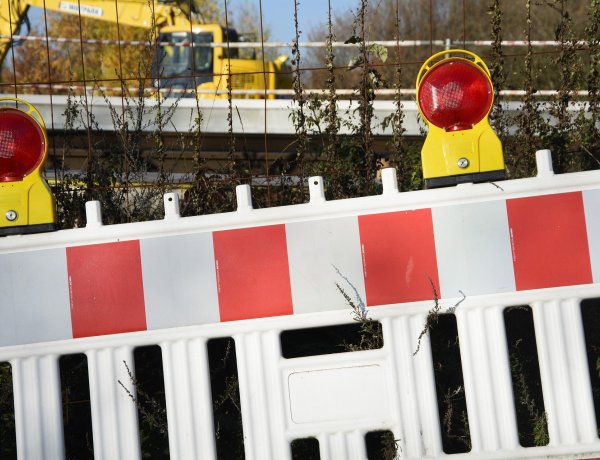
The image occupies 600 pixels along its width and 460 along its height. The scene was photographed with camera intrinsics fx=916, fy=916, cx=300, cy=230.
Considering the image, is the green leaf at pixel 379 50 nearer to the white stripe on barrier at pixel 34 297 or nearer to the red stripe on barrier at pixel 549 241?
the red stripe on barrier at pixel 549 241

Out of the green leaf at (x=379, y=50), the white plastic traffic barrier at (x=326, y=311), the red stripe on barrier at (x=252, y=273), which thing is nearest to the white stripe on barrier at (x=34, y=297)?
the white plastic traffic barrier at (x=326, y=311)

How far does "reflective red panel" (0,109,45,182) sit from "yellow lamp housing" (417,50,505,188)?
122cm

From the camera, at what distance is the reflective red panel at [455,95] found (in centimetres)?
275

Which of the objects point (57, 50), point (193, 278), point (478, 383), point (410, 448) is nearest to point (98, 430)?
point (193, 278)

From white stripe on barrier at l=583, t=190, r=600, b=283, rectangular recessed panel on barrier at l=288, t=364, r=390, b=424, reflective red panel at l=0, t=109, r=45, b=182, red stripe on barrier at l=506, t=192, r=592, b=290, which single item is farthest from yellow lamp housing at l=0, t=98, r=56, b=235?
white stripe on barrier at l=583, t=190, r=600, b=283

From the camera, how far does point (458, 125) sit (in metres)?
2.77

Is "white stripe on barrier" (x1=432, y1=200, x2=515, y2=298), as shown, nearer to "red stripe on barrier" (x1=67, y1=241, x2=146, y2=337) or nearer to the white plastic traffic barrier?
the white plastic traffic barrier

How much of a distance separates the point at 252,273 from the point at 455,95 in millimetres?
812

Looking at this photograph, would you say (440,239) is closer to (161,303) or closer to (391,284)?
(391,284)

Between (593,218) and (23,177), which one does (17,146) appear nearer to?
(23,177)

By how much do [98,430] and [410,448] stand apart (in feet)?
3.03

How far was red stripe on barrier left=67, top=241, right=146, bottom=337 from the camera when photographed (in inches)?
108

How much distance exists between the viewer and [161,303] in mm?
2734

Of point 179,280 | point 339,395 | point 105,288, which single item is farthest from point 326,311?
point 105,288
